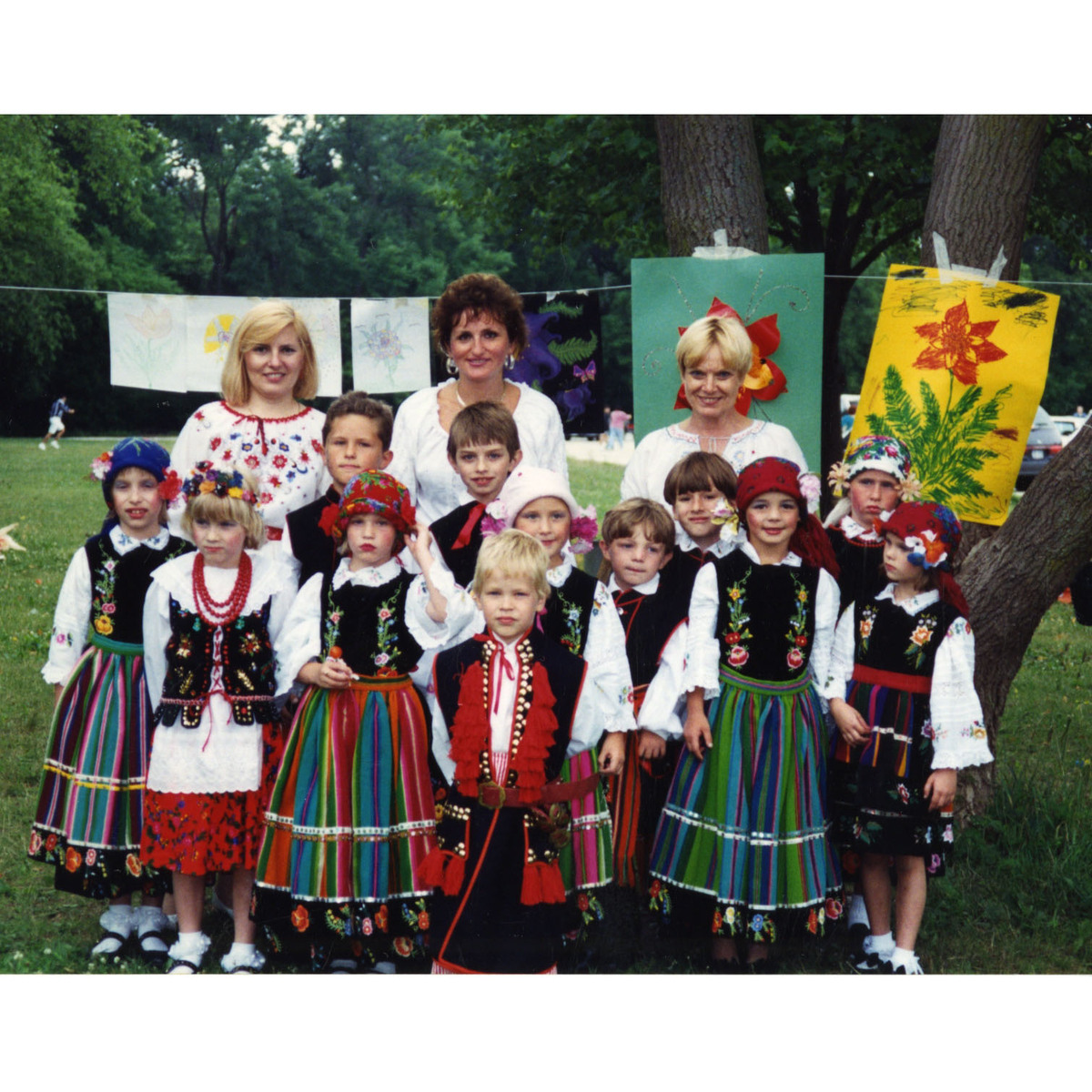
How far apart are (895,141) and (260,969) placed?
6539mm

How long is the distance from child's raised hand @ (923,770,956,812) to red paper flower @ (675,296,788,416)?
155 cm

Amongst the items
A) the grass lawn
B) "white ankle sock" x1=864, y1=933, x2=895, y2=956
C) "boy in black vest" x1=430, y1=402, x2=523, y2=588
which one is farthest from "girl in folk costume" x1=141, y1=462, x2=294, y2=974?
"white ankle sock" x1=864, y1=933, x2=895, y2=956

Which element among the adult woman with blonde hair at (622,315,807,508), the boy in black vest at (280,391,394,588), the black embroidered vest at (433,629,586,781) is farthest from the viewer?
the adult woman with blonde hair at (622,315,807,508)

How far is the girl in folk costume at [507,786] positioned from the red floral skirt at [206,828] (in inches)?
25.0

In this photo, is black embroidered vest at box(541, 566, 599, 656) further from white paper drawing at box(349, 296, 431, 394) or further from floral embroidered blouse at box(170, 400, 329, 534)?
white paper drawing at box(349, 296, 431, 394)

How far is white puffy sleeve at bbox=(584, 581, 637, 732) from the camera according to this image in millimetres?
3469

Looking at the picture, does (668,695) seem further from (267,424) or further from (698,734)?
(267,424)

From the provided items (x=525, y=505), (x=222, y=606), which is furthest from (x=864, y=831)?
(x=222, y=606)

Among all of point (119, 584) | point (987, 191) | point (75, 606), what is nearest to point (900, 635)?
point (987, 191)

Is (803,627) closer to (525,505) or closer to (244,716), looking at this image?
(525,505)

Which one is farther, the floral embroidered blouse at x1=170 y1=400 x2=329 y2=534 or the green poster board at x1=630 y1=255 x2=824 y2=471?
the green poster board at x1=630 y1=255 x2=824 y2=471

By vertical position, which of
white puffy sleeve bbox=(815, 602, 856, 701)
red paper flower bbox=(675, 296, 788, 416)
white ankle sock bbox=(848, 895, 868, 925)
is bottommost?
white ankle sock bbox=(848, 895, 868, 925)

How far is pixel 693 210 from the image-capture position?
473cm

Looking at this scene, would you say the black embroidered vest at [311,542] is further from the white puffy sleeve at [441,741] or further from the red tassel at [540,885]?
the red tassel at [540,885]
